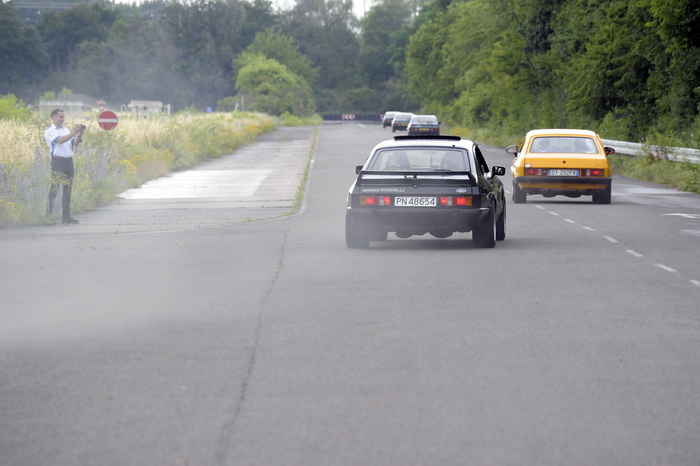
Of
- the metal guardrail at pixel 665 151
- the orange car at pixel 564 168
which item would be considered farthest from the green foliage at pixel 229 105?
the orange car at pixel 564 168

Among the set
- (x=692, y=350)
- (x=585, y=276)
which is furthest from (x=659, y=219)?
(x=692, y=350)

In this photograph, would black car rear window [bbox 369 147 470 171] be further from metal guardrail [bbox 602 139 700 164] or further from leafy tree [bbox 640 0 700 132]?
leafy tree [bbox 640 0 700 132]

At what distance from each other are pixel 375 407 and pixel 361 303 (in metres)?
4.32

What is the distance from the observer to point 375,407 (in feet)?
22.4

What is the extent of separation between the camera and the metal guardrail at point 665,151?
3247 centimetres

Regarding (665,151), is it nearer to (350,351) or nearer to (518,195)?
(518,195)

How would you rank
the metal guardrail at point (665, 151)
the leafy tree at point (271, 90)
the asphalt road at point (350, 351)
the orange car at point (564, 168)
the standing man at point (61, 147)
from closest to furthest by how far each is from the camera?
the asphalt road at point (350, 351)
the standing man at point (61, 147)
the orange car at point (564, 168)
the metal guardrail at point (665, 151)
the leafy tree at point (271, 90)

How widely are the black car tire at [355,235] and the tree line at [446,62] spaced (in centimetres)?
1984

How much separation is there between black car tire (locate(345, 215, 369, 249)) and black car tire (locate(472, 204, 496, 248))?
4.71 feet

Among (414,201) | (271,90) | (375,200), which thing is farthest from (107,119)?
(271,90)

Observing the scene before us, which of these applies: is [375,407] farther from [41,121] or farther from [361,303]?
[41,121]

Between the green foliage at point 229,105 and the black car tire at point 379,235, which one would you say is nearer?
the black car tire at point 379,235

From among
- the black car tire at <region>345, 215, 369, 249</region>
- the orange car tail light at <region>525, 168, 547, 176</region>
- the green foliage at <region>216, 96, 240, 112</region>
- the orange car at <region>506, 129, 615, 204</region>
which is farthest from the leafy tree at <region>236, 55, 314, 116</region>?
the black car tire at <region>345, 215, 369, 249</region>

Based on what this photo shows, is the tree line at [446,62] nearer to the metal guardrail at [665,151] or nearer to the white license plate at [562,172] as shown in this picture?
the metal guardrail at [665,151]
